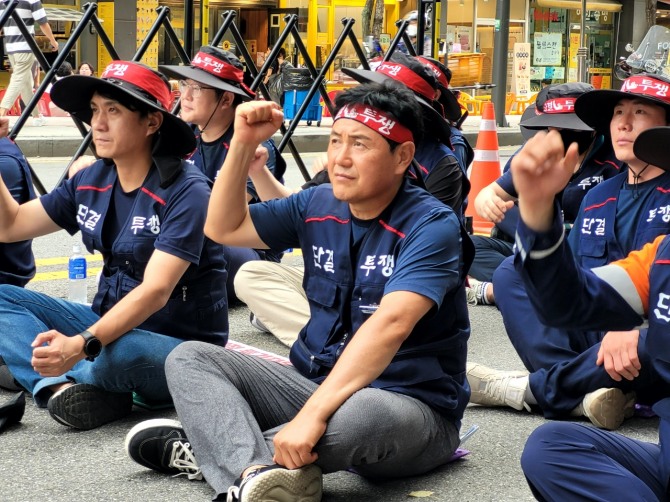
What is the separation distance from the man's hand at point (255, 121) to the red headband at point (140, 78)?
811 mm

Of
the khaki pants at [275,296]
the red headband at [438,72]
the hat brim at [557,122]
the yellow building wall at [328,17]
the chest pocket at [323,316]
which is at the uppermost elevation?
the red headband at [438,72]

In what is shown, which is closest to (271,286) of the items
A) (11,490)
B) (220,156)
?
(220,156)

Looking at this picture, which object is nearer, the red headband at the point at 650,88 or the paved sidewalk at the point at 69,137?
the red headband at the point at 650,88

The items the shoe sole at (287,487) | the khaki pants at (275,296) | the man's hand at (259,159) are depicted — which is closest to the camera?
the shoe sole at (287,487)

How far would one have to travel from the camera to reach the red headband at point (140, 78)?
4328 millimetres

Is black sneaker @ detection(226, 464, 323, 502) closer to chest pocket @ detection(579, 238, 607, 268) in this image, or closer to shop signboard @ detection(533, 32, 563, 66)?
chest pocket @ detection(579, 238, 607, 268)

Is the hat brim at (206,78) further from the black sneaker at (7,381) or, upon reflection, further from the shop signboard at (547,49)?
the shop signboard at (547,49)

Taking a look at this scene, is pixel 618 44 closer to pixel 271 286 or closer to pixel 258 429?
pixel 271 286

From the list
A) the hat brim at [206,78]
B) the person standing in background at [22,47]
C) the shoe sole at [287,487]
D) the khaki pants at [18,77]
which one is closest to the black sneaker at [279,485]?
the shoe sole at [287,487]

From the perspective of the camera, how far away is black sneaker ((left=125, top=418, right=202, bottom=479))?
3.64 meters

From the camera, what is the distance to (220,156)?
6.10 meters

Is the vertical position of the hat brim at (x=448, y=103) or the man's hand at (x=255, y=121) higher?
the man's hand at (x=255, y=121)

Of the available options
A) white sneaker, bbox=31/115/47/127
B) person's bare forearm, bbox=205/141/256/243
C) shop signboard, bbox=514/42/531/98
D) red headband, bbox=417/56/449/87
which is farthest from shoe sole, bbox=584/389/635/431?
shop signboard, bbox=514/42/531/98

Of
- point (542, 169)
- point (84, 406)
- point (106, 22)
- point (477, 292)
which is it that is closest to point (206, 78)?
point (477, 292)
